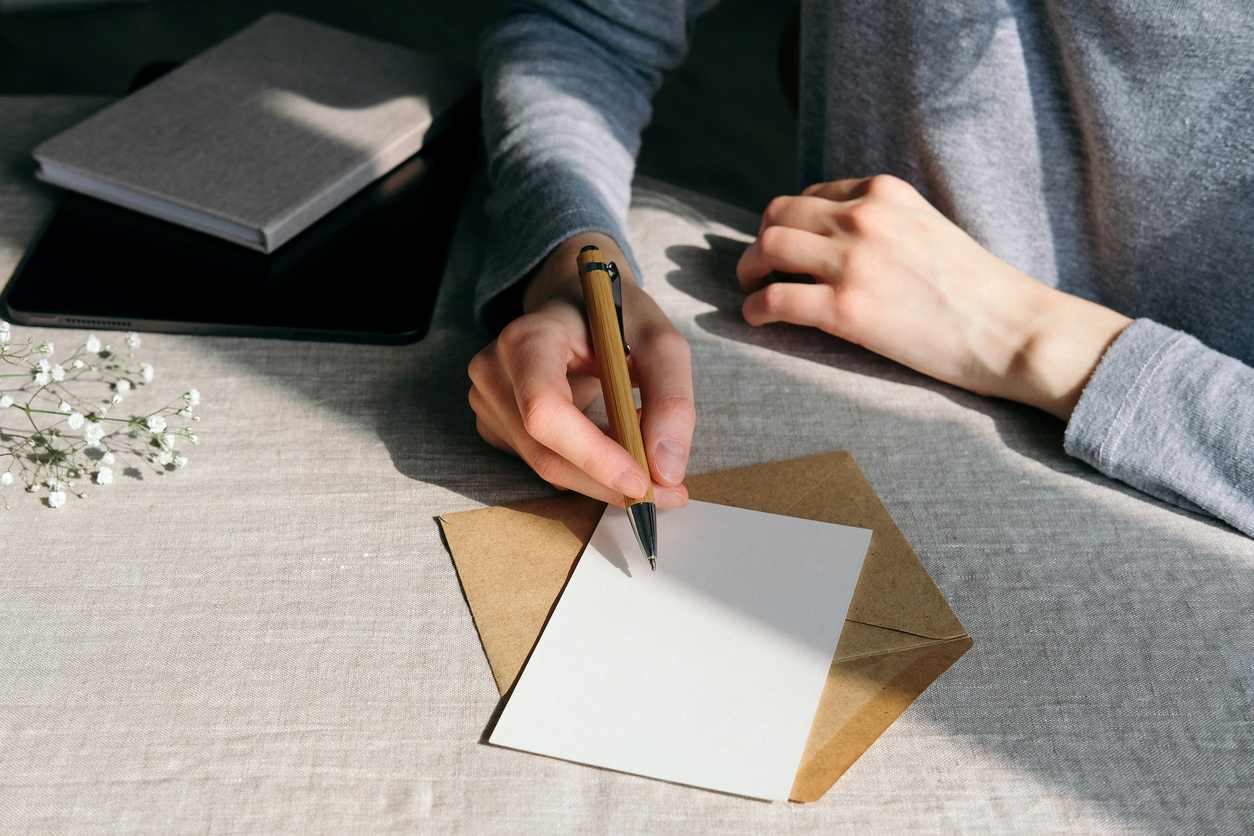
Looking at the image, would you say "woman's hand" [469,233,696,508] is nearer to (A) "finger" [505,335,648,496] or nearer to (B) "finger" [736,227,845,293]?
(A) "finger" [505,335,648,496]

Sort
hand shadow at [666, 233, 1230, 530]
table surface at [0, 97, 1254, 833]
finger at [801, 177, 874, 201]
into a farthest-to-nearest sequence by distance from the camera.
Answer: finger at [801, 177, 874, 201], hand shadow at [666, 233, 1230, 530], table surface at [0, 97, 1254, 833]

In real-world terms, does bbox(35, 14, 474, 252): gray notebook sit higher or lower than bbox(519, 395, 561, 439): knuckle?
lower

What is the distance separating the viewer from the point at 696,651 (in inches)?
21.7

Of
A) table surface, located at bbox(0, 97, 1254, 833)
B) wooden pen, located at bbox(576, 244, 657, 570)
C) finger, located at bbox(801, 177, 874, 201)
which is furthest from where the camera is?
finger, located at bbox(801, 177, 874, 201)

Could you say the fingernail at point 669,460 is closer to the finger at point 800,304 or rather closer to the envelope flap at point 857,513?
the envelope flap at point 857,513

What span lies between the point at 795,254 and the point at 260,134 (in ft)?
1.49

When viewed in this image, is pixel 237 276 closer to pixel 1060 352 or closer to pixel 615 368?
pixel 615 368

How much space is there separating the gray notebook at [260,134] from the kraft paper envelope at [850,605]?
1.11 ft

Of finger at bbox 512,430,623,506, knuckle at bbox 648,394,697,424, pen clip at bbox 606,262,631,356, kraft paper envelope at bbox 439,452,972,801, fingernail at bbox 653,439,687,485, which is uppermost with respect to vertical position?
→ pen clip at bbox 606,262,631,356

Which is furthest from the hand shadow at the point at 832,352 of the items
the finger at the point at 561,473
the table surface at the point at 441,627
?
the finger at the point at 561,473

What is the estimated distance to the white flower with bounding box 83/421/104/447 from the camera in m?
0.65

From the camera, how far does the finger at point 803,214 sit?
0.79 m

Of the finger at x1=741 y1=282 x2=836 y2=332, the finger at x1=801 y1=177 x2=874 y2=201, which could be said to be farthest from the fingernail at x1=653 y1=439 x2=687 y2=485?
the finger at x1=801 y1=177 x2=874 y2=201

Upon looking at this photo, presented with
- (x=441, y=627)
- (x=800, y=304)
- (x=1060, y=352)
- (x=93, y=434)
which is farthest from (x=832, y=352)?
(x=93, y=434)
